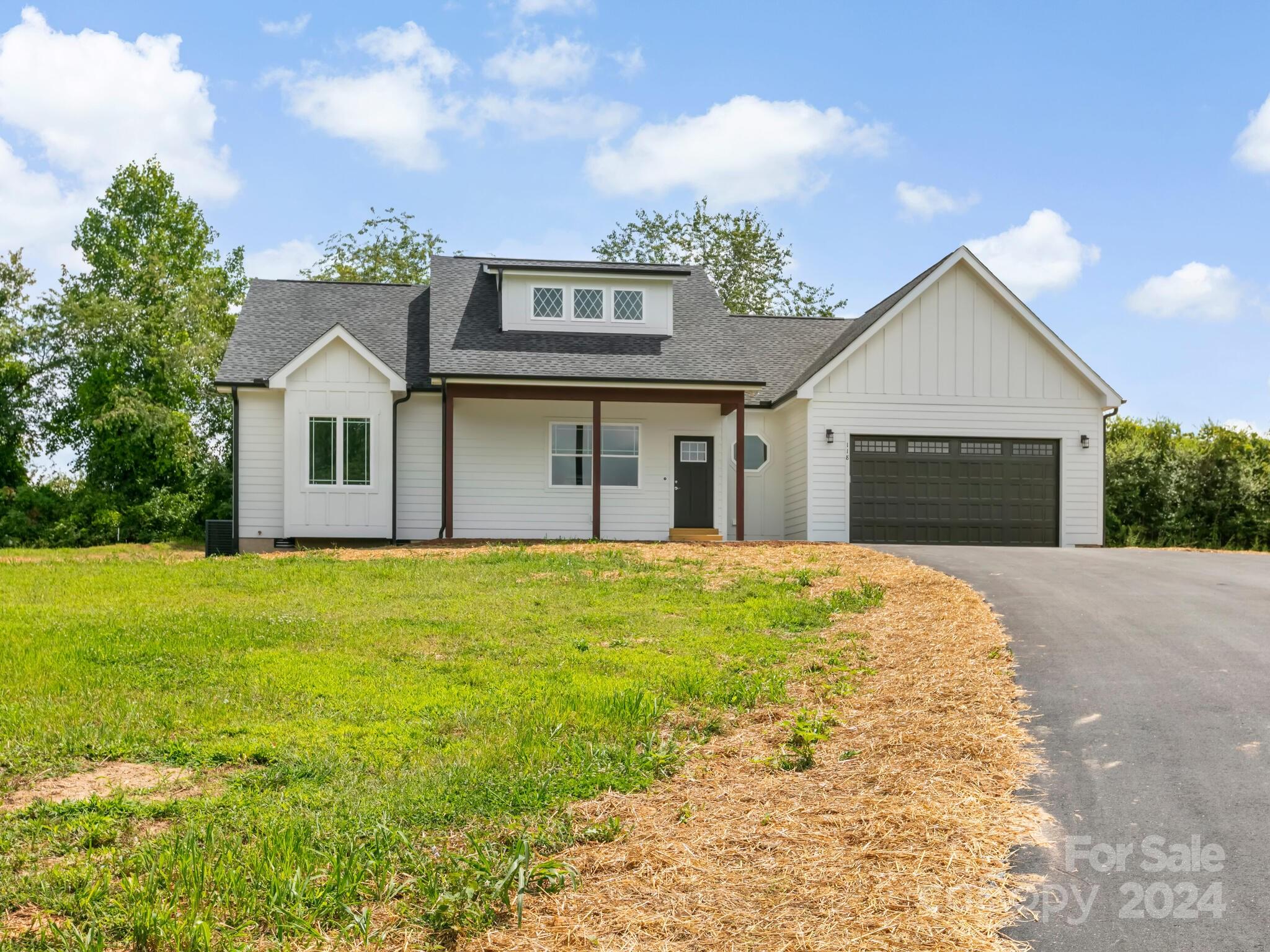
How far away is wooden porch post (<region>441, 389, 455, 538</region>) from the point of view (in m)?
19.3

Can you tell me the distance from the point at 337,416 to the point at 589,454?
191 inches

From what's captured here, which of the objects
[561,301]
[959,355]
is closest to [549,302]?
[561,301]

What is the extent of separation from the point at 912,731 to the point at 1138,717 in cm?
134

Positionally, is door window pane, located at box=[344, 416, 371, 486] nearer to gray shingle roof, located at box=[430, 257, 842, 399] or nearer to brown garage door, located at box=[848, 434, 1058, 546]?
gray shingle roof, located at box=[430, 257, 842, 399]

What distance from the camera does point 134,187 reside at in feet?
A: 112

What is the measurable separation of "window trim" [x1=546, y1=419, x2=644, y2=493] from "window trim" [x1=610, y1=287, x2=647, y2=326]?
2.08m

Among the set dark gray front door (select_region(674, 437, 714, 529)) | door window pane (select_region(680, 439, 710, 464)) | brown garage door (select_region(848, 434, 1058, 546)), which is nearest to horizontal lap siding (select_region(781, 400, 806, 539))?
brown garage door (select_region(848, 434, 1058, 546))

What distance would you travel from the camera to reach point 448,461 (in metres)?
19.2

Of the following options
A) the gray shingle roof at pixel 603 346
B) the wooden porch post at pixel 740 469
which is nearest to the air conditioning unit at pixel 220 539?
A: the gray shingle roof at pixel 603 346

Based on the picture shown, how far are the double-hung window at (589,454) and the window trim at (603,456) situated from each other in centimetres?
1

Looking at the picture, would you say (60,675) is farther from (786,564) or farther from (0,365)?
(0,365)

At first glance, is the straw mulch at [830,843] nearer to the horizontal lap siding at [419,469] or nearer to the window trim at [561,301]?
the horizontal lap siding at [419,469]

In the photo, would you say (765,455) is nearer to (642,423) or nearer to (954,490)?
(642,423)

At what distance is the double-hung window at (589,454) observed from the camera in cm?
2097
